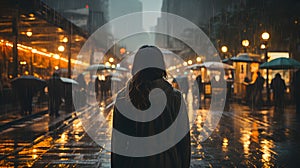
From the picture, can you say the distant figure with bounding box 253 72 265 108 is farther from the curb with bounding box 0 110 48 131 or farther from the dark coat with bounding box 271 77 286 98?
the curb with bounding box 0 110 48 131

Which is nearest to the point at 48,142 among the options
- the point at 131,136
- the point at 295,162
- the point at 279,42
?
the point at 295,162

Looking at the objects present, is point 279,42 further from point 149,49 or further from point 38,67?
point 149,49

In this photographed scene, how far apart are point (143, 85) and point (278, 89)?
18.2 m

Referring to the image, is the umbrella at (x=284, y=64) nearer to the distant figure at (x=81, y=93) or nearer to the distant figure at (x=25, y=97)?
the distant figure at (x=81, y=93)

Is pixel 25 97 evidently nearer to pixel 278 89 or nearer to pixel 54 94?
pixel 54 94

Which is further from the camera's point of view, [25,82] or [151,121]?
[25,82]

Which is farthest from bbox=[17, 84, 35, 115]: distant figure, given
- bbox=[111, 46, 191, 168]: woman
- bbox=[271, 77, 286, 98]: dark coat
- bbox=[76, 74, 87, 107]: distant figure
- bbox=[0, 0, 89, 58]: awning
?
bbox=[111, 46, 191, 168]: woman

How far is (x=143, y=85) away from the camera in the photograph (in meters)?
3.00

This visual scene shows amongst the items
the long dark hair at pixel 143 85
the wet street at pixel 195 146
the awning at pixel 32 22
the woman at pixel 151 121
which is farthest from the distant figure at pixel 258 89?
the long dark hair at pixel 143 85

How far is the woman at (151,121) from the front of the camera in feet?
9.80

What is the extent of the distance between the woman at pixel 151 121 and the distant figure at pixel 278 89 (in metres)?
17.6

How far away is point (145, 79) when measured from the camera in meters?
2.98

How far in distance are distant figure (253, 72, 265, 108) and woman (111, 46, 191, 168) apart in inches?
768

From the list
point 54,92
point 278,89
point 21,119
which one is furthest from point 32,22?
point 278,89
